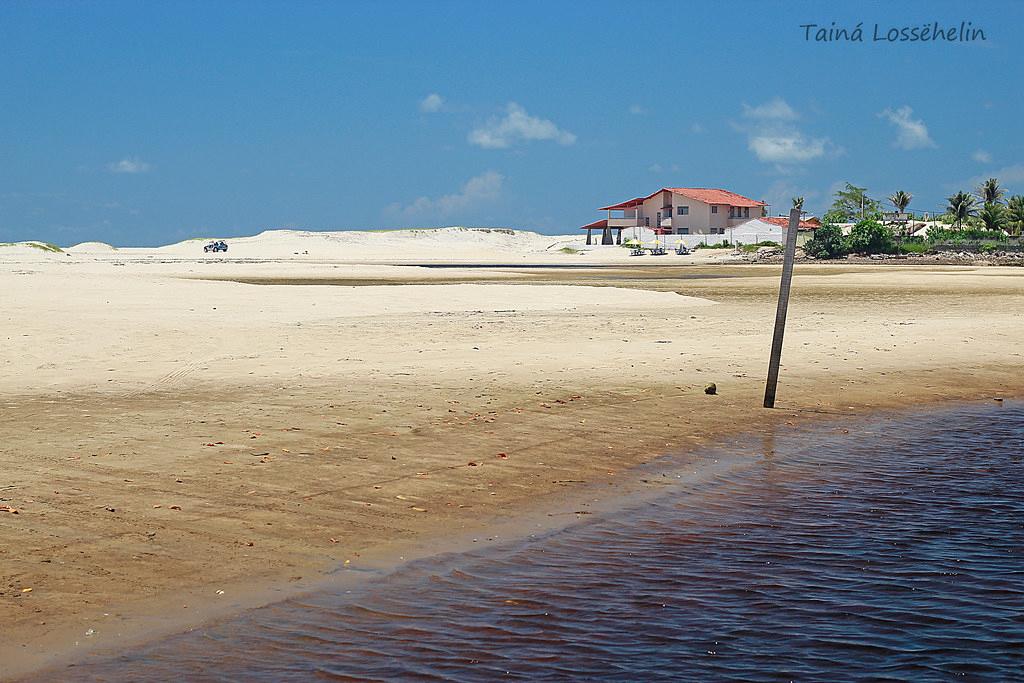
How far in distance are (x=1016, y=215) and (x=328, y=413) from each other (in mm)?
107520

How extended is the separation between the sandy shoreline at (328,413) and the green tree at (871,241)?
67282 millimetres

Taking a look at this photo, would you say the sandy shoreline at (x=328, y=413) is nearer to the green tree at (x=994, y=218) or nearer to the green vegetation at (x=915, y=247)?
the green vegetation at (x=915, y=247)

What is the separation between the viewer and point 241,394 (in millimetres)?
13422

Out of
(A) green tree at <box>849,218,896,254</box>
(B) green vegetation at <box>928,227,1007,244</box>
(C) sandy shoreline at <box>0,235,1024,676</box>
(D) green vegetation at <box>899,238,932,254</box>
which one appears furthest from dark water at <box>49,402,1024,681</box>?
(B) green vegetation at <box>928,227,1007,244</box>

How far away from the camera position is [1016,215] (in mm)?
107438

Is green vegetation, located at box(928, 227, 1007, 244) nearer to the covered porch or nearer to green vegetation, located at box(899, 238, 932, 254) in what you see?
green vegetation, located at box(899, 238, 932, 254)

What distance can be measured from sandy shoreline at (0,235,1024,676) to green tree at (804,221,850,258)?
65.8 metres

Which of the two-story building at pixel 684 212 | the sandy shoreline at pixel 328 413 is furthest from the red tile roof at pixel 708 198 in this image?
the sandy shoreline at pixel 328 413

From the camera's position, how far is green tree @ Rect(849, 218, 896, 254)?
91500 millimetres

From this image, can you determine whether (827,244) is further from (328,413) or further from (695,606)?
(695,606)

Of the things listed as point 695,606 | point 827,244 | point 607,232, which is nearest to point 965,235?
point 827,244

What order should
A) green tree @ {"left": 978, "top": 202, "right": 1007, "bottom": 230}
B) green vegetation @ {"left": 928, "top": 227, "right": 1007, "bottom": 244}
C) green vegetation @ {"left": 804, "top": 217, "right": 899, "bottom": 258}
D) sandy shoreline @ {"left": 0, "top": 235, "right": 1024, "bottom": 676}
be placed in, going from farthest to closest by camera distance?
green tree @ {"left": 978, "top": 202, "right": 1007, "bottom": 230} → green vegetation @ {"left": 928, "top": 227, "right": 1007, "bottom": 244} → green vegetation @ {"left": 804, "top": 217, "right": 899, "bottom": 258} → sandy shoreline @ {"left": 0, "top": 235, "right": 1024, "bottom": 676}

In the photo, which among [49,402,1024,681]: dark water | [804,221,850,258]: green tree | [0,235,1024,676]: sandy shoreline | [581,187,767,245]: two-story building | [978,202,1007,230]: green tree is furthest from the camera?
[581,187,767,245]: two-story building

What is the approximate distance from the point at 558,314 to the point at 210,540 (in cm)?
1809
